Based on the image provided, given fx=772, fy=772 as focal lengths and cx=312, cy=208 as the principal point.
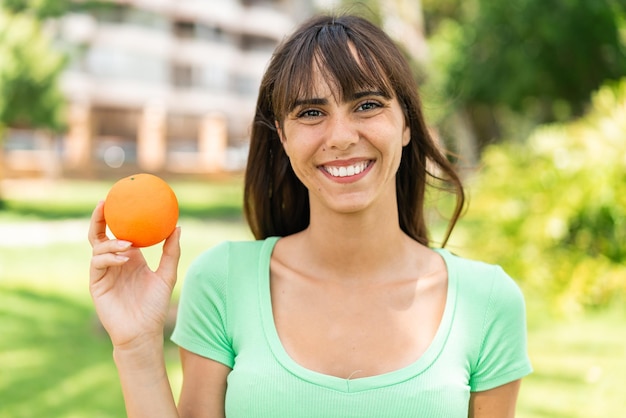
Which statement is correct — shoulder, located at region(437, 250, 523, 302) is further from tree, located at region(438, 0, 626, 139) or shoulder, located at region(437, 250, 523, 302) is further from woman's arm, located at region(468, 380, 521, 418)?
tree, located at region(438, 0, 626, 139)

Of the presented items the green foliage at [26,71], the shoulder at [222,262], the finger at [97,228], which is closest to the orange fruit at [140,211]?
the finger at [97,228]

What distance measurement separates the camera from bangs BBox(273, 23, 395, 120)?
79.4 inches

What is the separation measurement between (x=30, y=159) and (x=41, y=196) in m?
8.96

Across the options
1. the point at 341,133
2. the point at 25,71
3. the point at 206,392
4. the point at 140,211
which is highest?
the point at 25,71

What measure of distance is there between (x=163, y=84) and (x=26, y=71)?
19.7 metres

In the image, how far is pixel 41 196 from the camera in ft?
73.7

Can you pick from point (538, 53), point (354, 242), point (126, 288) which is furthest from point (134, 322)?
point (538, 53)

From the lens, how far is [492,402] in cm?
212

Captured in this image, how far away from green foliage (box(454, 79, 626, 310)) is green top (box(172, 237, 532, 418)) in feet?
18.0

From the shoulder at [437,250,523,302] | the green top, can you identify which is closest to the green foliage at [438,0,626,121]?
the shoulder at [437,250,523,302]

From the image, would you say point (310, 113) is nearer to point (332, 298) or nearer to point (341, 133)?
point (341, 133)

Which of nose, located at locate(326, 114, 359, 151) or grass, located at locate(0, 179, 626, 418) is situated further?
grass, located at locate(0, 179, 626, 418)

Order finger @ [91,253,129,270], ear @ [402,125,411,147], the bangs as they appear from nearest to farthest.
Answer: finger @ [91,253,129,270] → the bangs → ear @ [402,125,411,147]

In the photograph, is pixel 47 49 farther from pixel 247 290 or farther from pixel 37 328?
pixel 247 290
